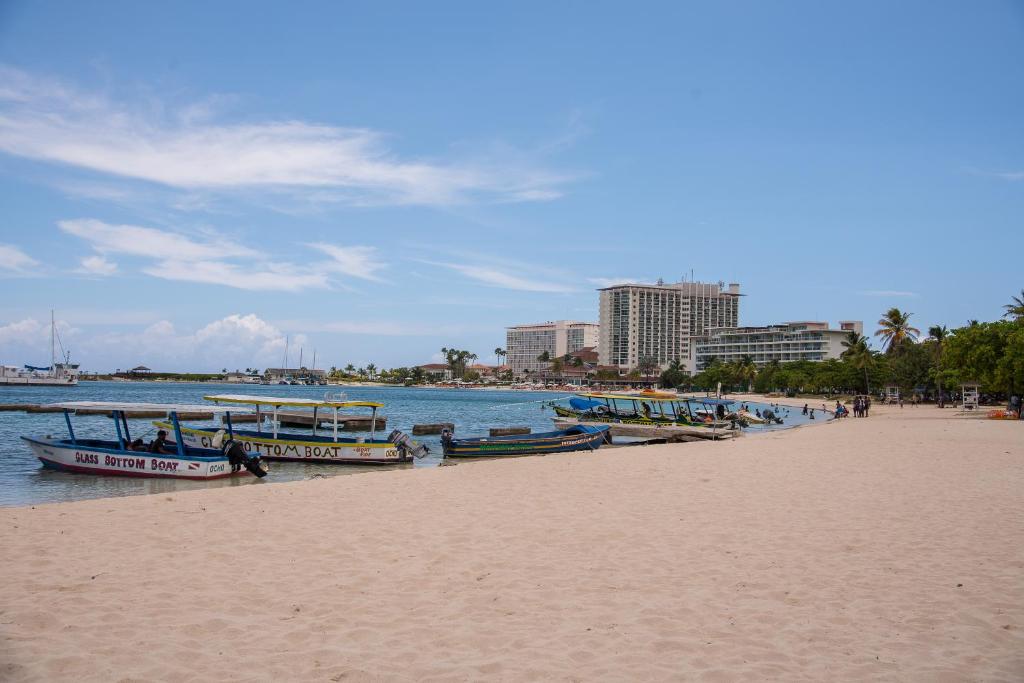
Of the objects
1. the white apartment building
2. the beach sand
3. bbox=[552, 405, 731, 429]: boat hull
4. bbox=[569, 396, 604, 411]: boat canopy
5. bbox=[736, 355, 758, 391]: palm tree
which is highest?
the white apartment building

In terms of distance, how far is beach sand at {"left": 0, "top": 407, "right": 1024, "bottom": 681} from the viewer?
20.5 feet

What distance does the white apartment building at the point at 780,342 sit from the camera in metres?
172

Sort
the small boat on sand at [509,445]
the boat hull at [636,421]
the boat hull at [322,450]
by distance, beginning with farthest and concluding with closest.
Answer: the boat hull at [636,421] → the small boat on sand at [509,445] → the boat hull at [322,450]

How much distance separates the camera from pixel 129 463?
21141 millimetres

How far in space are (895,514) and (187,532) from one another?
1151 centimetres

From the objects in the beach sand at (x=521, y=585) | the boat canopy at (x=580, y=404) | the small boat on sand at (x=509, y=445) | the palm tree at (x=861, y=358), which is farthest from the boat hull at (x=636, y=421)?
the palm tree at (x=861, y=358)

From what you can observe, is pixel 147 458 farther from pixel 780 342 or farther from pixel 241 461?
pixel 780 342

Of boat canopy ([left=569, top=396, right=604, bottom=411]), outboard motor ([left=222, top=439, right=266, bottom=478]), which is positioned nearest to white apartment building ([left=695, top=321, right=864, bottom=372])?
→ boat canopy ([left=569, top=396, right=604, bottom=411])

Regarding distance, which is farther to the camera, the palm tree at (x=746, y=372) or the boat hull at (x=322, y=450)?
the palm tree at (x=746, y=372)

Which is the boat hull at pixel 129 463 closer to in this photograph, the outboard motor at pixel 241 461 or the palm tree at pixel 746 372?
the outboard motor at pixel 241 461

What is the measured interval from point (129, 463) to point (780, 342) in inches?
6894

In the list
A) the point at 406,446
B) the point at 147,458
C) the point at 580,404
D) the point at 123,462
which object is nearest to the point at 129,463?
the point at 123,462

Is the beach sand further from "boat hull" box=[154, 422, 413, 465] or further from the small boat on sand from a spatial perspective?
the small boat on sand

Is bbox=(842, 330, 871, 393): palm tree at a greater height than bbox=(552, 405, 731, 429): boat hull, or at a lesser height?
greater
